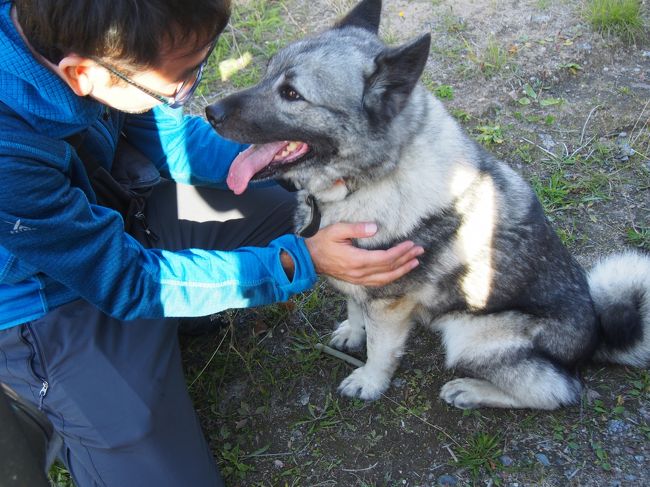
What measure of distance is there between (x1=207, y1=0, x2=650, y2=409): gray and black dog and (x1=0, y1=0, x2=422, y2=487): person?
153 millimetres

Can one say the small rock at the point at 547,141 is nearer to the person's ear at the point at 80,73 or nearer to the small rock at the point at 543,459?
the small rock at the point at 543,459

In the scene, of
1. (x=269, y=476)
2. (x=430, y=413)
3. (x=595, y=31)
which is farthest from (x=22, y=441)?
(x=595, y=31)

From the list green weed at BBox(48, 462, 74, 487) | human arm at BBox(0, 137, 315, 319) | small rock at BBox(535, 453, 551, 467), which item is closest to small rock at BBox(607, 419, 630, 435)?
small rock at BBox(535, 453, 551, 467)

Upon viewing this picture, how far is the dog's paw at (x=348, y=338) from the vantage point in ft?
8.76

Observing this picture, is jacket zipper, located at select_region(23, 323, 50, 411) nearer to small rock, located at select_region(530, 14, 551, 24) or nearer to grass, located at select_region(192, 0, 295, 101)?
grass, located at select_region(192, 0, 295, 101)

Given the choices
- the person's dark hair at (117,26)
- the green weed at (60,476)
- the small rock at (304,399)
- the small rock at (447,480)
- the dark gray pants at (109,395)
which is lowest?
the green weed at (60,476)

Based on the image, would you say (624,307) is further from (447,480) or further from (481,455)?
(447,480)

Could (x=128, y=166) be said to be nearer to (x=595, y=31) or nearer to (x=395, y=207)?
(x=395, y=207)

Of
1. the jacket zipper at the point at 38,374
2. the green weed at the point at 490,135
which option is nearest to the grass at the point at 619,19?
the green weed at the point at 490,135

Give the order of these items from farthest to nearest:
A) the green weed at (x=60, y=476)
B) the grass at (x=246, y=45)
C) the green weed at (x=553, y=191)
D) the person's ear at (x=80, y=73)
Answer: the grass at (x=246, y=45)
the green weed at (x=553, y=191)
the green weed at (x=60, y=476)
the person's ear at (x=80, y=73)

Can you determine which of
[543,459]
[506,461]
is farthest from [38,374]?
[543,459]

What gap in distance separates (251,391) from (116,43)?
157cm

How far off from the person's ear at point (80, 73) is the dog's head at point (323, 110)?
451 millimetres

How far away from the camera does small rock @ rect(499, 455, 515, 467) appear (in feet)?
7.23
